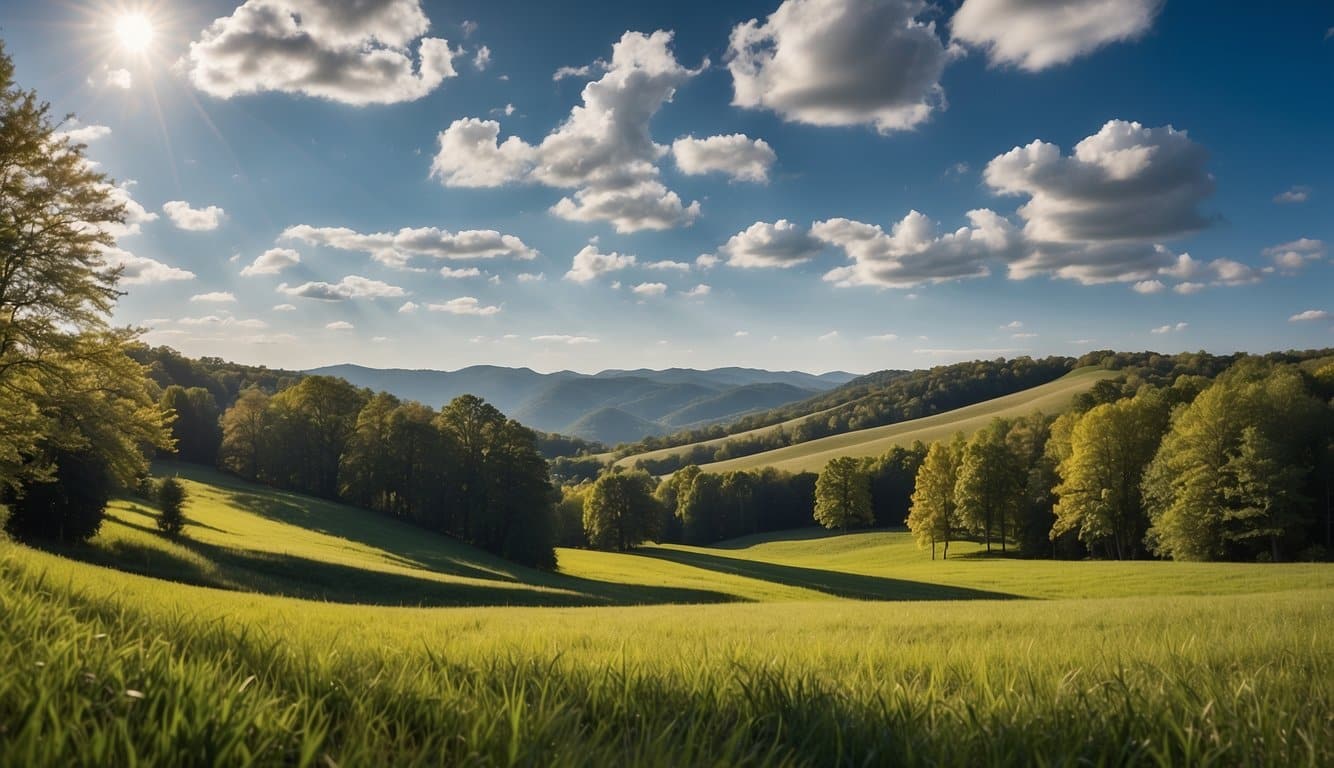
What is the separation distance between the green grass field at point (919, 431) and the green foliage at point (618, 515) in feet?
117

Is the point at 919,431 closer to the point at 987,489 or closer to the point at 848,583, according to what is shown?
the point at 987,489

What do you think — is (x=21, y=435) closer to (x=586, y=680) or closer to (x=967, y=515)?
(x=586, y=680)

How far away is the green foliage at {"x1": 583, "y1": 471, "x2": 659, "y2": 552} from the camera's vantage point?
245 ft

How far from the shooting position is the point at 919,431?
394 ft

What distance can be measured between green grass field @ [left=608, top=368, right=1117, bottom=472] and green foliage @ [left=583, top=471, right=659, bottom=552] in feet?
117

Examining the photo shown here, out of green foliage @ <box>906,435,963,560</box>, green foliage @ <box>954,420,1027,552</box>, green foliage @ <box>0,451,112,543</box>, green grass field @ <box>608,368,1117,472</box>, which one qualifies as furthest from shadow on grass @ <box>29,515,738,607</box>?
green grass field @ <box>608,368,1117,472</box>

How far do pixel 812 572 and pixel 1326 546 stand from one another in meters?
32.9

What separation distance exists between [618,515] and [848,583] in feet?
112

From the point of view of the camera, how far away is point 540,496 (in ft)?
172

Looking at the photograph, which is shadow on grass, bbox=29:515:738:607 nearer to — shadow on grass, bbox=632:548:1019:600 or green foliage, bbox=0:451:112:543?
green foliage, bbox=0:451:112:543

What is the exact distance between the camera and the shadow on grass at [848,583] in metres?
39.8

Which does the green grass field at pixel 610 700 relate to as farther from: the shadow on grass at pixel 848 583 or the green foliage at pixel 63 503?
the shadow on grass at pixel 848 583

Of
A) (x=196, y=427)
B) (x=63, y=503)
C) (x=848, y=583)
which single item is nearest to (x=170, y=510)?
(x=63, y=503)

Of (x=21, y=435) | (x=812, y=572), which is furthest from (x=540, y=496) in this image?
(x=21, y=435)
